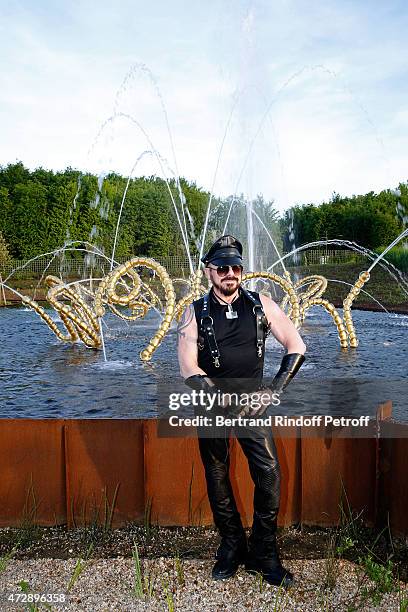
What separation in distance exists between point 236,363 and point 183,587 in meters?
1.27

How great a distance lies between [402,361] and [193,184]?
205ft

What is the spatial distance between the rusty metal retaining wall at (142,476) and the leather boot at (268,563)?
59 centimetres

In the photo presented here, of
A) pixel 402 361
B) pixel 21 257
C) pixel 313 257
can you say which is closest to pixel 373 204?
pixel 313 257

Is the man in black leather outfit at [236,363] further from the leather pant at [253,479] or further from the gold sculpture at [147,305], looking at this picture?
the gold sculpture at [147,305]

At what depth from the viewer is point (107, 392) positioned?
24.7ft

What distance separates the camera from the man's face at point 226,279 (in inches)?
132

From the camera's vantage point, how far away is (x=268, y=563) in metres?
3.38

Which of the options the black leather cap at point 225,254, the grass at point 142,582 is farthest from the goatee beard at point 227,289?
the grass at point 142,582

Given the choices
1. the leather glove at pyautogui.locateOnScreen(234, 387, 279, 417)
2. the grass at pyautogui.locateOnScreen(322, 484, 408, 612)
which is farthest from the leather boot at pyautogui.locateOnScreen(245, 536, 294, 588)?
the leather glove at pyautogui.locateOnScreen(234, 387, 279, 417)

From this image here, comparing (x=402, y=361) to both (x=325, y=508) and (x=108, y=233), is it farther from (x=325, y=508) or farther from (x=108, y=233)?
(x=108, y=233)

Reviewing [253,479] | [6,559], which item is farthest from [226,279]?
[6,559]

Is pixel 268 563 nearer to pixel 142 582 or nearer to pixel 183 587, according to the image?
pixel 183 587

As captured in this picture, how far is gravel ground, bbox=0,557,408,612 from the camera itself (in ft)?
10.4

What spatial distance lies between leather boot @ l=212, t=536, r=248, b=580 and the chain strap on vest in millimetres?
1057
